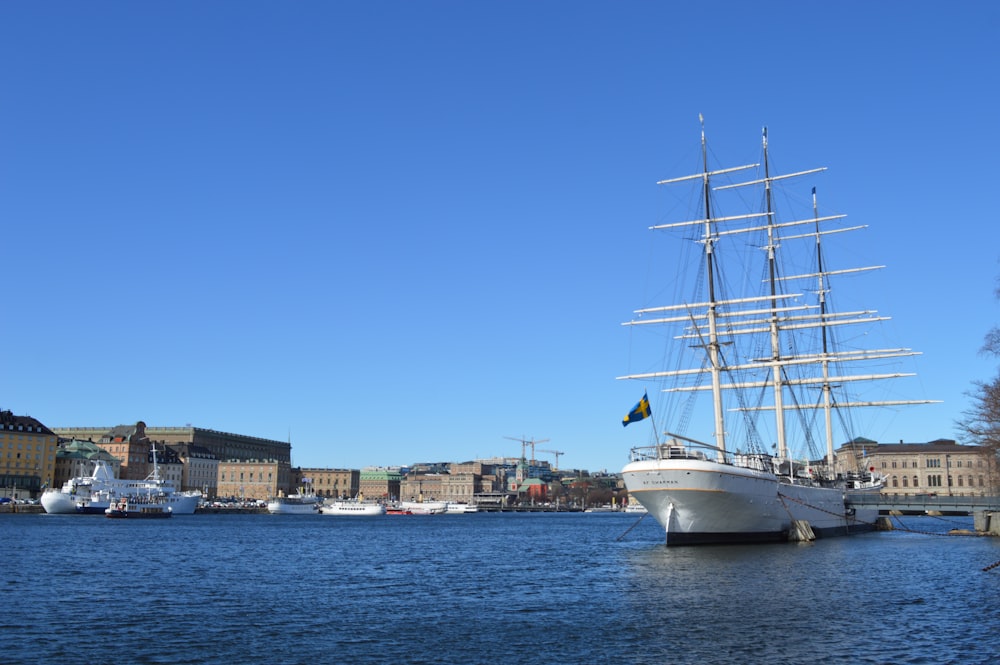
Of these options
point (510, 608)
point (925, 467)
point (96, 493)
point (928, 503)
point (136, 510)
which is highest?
point (925, 467)

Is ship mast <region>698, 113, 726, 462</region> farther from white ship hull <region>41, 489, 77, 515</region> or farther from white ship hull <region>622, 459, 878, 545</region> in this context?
white ship hull <region>41, 489, 77, 515</region>

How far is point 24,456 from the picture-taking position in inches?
6959

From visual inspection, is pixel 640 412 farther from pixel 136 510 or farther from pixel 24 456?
pixel 24 456

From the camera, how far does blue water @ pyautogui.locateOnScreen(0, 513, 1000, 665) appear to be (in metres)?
24.7

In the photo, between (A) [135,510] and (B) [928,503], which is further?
(A) [135,510]

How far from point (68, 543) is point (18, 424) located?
4747 inches

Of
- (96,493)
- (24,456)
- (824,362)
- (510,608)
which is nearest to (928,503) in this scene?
(824,362)

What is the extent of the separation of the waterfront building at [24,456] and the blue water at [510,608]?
5194 inches

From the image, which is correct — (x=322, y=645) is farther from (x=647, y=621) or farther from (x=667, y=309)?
(x=667, y=309)

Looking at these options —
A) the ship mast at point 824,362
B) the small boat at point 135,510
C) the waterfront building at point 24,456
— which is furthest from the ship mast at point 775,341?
the waterfront building at point 24,456

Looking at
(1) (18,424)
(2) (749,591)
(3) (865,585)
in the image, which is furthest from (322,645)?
(1) (18,424)

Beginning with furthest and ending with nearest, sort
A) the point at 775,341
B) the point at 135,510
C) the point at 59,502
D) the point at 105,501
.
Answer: the point at 105,501
the point at 59,502
the point at 135,510
the point at 775,341

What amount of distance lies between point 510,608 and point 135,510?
121 m

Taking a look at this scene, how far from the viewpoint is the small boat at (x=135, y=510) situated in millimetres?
138000
